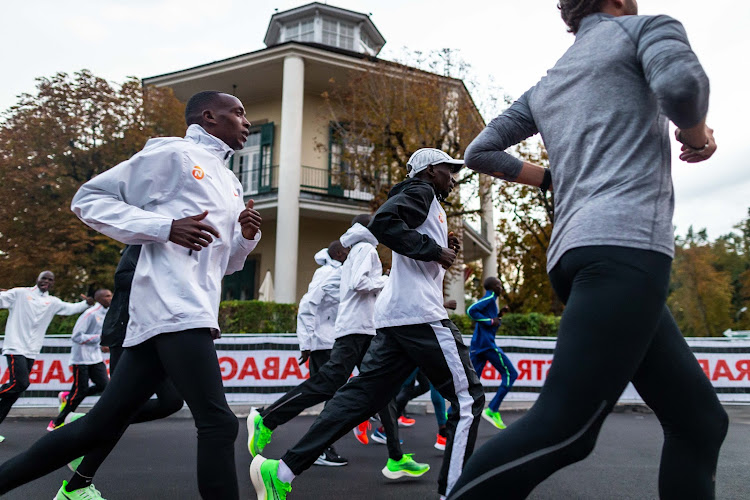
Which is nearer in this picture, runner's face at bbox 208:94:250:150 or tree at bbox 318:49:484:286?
runner's face at bbox 208:94:250:150

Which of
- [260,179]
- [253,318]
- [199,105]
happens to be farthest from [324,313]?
[260,179]

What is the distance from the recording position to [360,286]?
19.4ft

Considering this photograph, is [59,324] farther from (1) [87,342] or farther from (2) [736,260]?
(2) [736,260]

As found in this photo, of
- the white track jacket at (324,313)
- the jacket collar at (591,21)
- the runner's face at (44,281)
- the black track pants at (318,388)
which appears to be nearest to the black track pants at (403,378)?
the black track pants at (318,388)

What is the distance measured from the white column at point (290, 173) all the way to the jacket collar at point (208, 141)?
16.2m

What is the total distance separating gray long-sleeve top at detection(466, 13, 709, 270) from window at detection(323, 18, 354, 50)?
82.2 feet

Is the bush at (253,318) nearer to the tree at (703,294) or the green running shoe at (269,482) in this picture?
the green running shoe at (269,482)

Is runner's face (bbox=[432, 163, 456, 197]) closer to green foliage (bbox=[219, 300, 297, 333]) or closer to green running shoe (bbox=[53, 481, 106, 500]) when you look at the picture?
Result: green running shoe (bbox=[53, 481, 106, 500])

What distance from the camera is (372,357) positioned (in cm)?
393

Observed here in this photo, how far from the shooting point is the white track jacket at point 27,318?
812cm

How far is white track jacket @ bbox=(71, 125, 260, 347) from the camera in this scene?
2.71m

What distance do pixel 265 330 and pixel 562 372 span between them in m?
13.5

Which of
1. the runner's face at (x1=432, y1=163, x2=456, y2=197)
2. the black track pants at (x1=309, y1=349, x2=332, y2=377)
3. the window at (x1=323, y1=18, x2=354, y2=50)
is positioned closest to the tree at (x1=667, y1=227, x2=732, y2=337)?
the window at (x1=323, y1=18, x2=354, y2=50)

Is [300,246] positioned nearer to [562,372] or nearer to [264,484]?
[264,484]
